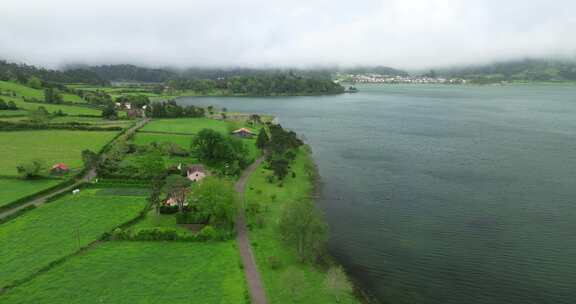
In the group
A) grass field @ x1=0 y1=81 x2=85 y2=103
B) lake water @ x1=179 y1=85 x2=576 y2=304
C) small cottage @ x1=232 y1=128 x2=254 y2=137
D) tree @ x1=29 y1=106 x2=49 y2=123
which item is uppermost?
grass field @ x1=0 y1=81 x2=85 y2=103

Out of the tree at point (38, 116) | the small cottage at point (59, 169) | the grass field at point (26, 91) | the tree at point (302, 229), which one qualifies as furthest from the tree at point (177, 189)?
the grass field at point (26, 91)

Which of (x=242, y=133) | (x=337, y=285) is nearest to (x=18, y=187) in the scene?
(x=337, y=285)

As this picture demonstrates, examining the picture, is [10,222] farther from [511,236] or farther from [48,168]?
[511,236]

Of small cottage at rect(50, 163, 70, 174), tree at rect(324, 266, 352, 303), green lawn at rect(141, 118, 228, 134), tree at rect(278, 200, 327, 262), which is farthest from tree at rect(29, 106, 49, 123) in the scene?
tree at rect(324, 266, 352, 303)

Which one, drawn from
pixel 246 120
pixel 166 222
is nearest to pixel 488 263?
pixel 166 222

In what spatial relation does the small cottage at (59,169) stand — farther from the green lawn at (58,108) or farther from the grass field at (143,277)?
the green lawn at (58,108)

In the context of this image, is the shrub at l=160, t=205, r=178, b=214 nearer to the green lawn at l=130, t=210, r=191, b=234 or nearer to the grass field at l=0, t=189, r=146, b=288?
the green lawn at l=130, t=210, r=191, b=234

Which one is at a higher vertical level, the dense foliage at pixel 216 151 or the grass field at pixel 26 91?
the grass field at pixel 26 91
